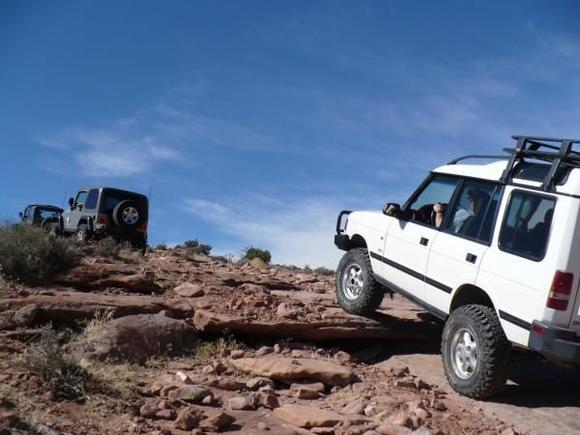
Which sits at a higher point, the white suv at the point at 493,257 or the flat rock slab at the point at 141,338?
the white suv at the point at 493,257

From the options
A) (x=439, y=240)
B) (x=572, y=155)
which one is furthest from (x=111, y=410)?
(x=572, y=155)

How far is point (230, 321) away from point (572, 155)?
427cm

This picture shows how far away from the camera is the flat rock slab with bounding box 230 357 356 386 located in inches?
254

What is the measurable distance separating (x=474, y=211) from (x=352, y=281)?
2.44 metres

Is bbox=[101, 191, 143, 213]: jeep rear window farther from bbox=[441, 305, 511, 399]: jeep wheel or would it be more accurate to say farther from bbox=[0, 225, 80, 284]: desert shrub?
bbox=[441, 305, 511, 399]: jeep wheel

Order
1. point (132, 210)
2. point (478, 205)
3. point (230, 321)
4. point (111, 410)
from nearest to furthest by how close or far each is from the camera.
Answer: point (111, 410), point (478, 205), point (230, 321), point (132, 210)

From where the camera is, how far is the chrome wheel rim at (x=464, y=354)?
6042 mm

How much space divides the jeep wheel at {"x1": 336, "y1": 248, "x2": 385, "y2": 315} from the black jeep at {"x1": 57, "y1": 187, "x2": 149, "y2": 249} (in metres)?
8.73

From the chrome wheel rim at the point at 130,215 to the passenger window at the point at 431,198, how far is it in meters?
10.0

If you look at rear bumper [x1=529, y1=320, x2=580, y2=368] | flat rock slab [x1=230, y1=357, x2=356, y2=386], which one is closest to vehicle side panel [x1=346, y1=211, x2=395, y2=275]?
flat rock slab [x1=230, y1=357, x2=356, y2=386]

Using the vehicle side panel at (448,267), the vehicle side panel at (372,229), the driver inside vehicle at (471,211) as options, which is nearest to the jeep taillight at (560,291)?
the vehicle side panel at (448,267)

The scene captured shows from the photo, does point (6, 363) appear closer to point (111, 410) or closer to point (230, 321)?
point (111, 410)

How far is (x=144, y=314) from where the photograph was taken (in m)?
7.54

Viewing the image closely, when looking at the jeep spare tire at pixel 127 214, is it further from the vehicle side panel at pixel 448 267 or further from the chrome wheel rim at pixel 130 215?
the vehicle side panel at pixel 448 267
